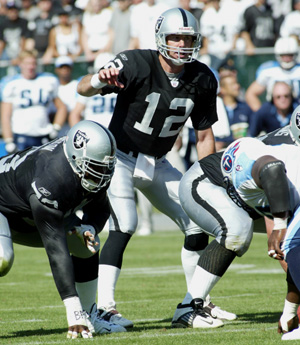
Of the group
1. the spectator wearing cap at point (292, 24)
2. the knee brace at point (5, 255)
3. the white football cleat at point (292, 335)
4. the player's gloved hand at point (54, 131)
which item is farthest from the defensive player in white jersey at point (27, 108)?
the white football cleat at point (292, 335)

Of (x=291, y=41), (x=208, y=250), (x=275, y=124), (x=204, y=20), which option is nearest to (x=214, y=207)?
(x=208, y=250)

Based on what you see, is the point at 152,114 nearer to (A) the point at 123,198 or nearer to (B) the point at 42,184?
(A) the point at 123,198

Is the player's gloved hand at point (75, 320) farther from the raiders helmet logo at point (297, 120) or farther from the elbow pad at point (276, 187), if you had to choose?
the raiders helmet logo at point (297, 120)

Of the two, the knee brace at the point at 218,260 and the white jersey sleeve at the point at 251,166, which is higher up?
the white jersey sleeve at the point at 251,166

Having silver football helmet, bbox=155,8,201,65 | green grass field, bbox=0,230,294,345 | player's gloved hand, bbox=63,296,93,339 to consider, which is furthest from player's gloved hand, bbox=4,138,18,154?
player's gloved hand, bbox=63,296,93,339

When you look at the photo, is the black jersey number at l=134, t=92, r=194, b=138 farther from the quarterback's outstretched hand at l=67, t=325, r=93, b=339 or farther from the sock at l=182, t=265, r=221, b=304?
the quarterback's outstretched hand at l=67, t=325, r=93, b=339

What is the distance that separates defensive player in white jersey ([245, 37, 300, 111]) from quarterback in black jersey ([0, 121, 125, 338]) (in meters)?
6.07

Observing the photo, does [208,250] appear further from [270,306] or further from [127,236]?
[270,306]

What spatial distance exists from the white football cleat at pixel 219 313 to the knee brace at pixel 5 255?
54.9 inches

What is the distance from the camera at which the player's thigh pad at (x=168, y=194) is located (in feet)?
18.2

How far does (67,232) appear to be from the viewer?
4.81 m

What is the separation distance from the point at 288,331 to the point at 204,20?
8.92 m

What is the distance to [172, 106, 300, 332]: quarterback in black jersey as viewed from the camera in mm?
4785

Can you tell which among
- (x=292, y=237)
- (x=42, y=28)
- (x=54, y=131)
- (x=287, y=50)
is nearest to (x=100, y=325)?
(x=292, y=237)
